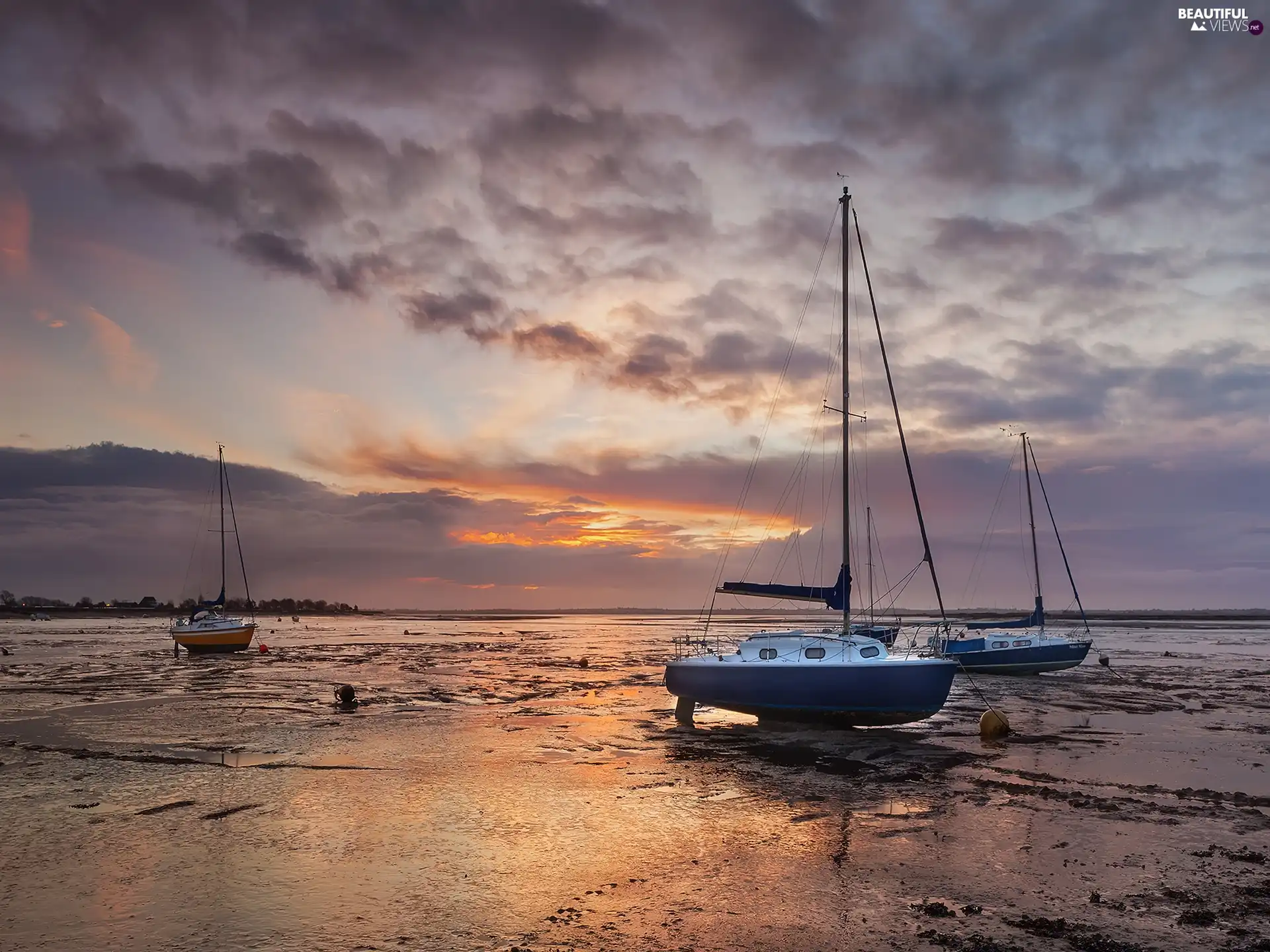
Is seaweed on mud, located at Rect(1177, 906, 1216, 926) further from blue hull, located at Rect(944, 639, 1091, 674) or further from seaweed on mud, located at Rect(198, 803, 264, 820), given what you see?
blue hull, located at Rect(944, 639, 1091, 674)

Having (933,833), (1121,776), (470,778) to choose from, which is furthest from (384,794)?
(1121,776)

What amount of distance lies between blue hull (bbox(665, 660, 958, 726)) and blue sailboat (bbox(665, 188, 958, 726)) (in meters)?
0.02

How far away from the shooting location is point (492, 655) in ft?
176

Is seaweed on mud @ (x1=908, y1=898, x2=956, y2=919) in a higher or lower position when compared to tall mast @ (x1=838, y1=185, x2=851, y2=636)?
lower

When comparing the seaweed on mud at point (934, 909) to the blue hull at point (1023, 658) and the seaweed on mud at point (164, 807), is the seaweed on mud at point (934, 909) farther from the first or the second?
the blue hull at point (1023, 658)

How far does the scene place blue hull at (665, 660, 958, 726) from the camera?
21172mm

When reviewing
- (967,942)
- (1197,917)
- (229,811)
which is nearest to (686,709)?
(229,811)

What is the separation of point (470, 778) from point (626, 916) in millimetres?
7875

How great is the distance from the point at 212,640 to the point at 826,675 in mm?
46923

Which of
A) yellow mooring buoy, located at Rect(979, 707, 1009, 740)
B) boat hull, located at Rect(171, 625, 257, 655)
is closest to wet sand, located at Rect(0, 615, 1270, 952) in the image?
yellow mooring buoy, located at Rect(979, 707, 1009, 740)

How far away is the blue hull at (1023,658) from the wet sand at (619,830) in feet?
52.5

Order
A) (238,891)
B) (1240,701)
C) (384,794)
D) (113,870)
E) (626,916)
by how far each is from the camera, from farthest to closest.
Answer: (1240,701), (384,794), (113,870), (238,891), (626,916)

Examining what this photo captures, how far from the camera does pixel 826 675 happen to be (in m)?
21.8

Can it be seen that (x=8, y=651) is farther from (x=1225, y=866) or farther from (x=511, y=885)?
(x=1225, y=866)
